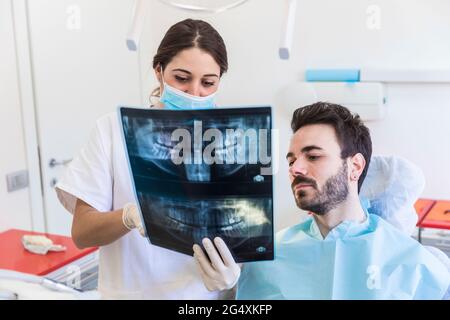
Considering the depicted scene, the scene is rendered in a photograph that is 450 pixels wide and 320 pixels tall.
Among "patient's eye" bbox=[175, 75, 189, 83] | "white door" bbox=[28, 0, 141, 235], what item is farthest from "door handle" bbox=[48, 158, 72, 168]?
"patient's eye" bbox=[175, 75, 189, 83]

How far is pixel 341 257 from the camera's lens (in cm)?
122

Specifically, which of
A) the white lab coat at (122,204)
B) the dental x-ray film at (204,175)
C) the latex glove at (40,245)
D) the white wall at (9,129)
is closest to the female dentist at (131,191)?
the white lab coat at (122,204)

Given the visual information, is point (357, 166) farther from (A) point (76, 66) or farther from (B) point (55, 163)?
(B) point (55, 163)

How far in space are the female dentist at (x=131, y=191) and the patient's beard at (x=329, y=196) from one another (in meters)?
0.27

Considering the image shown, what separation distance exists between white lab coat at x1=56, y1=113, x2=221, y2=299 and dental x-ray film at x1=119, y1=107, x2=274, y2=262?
0.68 feet

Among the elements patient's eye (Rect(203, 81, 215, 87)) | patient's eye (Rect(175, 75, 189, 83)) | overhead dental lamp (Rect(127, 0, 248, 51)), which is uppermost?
overhead dental lamp (Rect(127, 0, 248, 51))

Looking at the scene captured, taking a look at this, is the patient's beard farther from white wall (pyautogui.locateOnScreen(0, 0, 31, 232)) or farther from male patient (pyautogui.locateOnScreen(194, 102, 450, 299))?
white wall (pyautogui.locateOnScreen(0, 0, 31, 232))

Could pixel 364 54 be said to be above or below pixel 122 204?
above

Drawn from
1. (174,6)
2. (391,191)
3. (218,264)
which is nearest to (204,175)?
(218,264)

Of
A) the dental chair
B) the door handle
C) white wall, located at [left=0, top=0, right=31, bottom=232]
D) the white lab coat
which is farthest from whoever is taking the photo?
the door handle

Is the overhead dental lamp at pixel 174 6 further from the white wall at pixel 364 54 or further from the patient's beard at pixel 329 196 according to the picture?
the patient's beard at pixel 329 196

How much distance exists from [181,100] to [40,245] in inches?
43.6

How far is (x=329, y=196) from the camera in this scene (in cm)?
122

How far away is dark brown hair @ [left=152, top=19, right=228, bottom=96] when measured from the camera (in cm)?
106
